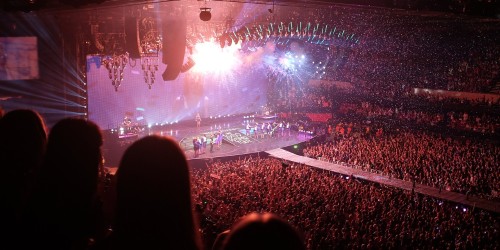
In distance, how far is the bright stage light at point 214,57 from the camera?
69.9 feet

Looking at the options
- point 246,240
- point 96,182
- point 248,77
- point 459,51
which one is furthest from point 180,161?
point 248,77

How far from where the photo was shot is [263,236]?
3.73 feet

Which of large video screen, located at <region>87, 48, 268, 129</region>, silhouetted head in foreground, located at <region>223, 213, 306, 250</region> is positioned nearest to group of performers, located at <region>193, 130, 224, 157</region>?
large video screen, located at <region>87, 48, 268, 129</region>

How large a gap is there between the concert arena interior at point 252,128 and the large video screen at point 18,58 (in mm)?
39

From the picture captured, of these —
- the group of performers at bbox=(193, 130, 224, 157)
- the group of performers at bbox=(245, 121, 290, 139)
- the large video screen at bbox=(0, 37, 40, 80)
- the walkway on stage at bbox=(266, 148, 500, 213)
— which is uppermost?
the large video screen at bbox=(0, 37, 40, 80)

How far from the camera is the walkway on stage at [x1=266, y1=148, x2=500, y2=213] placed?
1148 cm

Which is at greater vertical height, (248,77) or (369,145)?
(248,77)

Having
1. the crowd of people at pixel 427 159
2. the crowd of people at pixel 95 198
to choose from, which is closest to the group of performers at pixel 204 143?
the crowd of people at pixel 427 159

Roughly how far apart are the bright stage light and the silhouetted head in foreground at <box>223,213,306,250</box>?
19343mm

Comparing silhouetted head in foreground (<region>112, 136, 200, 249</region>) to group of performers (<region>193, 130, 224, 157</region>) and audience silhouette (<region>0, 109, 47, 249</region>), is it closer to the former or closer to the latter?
audience silhouette (<region>0, 109, 47, 249</region>)

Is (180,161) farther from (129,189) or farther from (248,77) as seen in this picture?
(248,77)

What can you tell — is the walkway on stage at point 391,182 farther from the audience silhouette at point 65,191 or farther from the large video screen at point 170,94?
the audience silhouette at point 65,191

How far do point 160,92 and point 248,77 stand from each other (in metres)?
8.04

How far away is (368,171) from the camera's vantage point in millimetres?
14844
